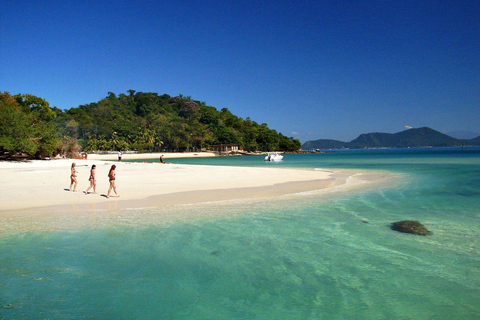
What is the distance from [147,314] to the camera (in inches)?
190

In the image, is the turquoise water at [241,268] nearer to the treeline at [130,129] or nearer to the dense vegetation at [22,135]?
the dense vegetation at [22,135]

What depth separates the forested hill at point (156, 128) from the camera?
324ft

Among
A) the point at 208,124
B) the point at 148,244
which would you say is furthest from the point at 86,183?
the point at 208,124

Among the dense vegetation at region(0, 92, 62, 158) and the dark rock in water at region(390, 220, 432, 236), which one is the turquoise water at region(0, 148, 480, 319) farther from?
the dense vegetation at region(0, 92, 62, 158)

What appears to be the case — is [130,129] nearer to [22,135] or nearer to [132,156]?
[132,156]

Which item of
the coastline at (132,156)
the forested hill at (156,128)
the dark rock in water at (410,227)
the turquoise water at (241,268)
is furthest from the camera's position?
the forested hill at (156,128)

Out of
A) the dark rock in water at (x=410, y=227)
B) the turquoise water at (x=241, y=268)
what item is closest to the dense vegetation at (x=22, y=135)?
the turquoise water at (x=241, y=268)

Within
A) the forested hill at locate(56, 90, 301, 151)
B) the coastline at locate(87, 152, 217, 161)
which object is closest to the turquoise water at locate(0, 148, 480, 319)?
the coastline at locate(87, 152, 217, 161)

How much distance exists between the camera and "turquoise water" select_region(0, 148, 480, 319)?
16.4ft

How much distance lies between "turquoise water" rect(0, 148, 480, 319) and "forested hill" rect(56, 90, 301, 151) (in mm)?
90861

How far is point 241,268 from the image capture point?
6625 mm

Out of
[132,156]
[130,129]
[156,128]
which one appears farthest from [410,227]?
[156,128]

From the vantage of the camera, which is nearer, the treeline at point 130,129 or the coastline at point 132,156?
the treeline at point 130,129

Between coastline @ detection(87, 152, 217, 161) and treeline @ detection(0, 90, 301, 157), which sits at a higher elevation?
treeline @ detection(0, 90, 301, 157)
